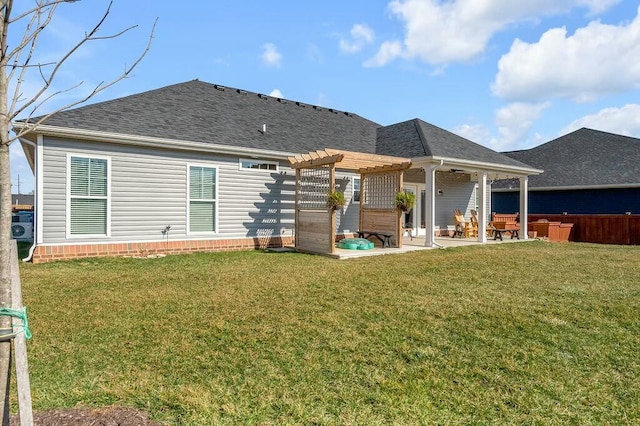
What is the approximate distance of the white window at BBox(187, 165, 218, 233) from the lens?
10.4 meters

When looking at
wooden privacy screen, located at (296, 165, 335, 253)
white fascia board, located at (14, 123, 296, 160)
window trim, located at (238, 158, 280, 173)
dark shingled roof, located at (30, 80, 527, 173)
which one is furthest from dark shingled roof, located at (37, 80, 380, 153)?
wooden privacy screen, located at (296, 165, 335, 253)

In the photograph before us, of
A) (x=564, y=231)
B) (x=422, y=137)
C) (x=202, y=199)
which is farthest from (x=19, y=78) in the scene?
(x=564, y=231)

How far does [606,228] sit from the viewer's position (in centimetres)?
1577

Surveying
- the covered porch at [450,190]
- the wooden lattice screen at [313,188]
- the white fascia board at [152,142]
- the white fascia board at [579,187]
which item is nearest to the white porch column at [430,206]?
the covered porch at [450,190]

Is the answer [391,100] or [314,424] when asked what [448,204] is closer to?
[391,100]

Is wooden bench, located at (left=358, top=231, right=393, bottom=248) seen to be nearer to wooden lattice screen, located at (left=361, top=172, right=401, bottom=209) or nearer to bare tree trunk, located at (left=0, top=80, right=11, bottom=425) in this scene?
wooden lattice screen, located at (left=361, top=172, right=401, bottom=209)

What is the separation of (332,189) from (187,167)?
400 cm

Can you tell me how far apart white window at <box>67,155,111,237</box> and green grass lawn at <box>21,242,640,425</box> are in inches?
86.1

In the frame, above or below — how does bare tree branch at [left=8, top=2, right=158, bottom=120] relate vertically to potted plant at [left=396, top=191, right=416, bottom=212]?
above

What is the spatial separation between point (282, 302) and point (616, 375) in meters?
3.63

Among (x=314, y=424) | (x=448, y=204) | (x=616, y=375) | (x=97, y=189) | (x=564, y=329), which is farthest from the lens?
(x=448, y=204)

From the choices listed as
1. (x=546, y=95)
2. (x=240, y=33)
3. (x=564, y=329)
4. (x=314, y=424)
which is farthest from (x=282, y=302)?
(x=546, y=95)

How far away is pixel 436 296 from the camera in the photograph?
18.2 ft

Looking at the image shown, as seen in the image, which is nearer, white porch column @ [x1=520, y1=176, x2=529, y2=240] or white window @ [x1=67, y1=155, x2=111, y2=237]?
white window @ [x1=67, y1=155, x2=111, y2=237]
